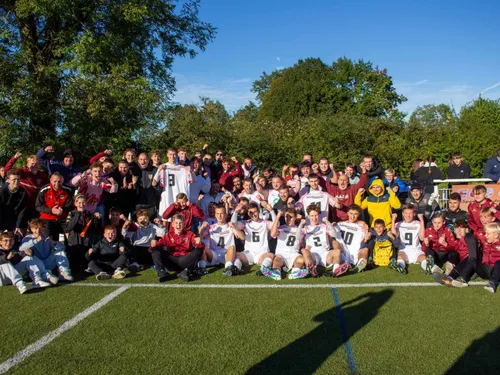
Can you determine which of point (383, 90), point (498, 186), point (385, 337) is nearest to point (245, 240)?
point (385, 337)

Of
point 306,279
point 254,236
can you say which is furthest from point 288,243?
point 306,279

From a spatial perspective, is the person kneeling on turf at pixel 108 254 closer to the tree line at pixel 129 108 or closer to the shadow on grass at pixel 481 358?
the shadow on grass at pixel 481 358

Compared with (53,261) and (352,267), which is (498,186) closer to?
(352,267)

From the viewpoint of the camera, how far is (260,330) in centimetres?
467

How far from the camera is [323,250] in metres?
7.65

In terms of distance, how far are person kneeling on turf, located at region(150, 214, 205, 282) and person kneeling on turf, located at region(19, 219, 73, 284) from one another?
4.70 ft

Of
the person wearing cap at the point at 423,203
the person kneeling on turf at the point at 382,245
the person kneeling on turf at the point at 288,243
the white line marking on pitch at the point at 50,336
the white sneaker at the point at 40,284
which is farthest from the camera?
the person wearing cap at the point at 423,203

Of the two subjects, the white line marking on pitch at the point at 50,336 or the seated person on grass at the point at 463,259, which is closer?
the white line marking on pitch at the point at 50,336

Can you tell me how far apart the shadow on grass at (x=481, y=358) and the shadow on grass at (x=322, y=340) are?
1022 millimetres

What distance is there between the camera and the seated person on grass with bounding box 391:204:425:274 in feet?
25.1

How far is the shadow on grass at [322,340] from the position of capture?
384 cm

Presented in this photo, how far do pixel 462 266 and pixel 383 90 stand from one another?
32.9m

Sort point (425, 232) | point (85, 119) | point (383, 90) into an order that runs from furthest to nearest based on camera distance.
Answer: point (383, 90) → point (85, 119) → point (425, 232)

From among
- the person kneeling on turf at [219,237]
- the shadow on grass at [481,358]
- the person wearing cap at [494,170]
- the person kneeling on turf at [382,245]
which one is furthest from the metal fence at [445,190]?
the shadow on grass at [481,358]
